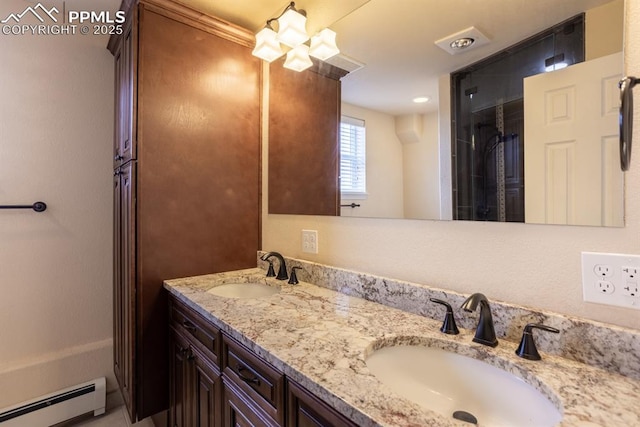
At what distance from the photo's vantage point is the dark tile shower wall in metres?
0.81

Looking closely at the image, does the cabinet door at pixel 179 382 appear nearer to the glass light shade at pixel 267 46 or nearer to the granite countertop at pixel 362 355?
the granite countertop at pixel 362 355

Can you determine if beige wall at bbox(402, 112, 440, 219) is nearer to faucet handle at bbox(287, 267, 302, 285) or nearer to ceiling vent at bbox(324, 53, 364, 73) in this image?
ceiling vent at bbox(324, 53, 364, 73)

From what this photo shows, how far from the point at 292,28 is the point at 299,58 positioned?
0.45 ft

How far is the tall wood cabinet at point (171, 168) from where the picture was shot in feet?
4.64

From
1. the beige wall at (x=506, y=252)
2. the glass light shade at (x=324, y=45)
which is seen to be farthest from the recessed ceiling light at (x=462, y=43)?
the glass light shade at (x=324, y=45)

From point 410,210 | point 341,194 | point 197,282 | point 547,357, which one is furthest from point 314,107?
point 547,357

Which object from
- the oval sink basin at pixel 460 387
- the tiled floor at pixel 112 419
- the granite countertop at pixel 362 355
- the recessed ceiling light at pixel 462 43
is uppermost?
the recessed ceiling light at pixel 462 43

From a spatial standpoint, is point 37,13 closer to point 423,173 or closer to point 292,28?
point 292,28

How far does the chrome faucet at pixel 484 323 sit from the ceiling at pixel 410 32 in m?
0.64

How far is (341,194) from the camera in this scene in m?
1.39

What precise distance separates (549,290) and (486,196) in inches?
11.6

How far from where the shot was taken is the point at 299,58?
156cm

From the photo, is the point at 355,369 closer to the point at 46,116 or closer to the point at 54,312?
the point at 54,312

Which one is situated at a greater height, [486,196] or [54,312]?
[486,196]
